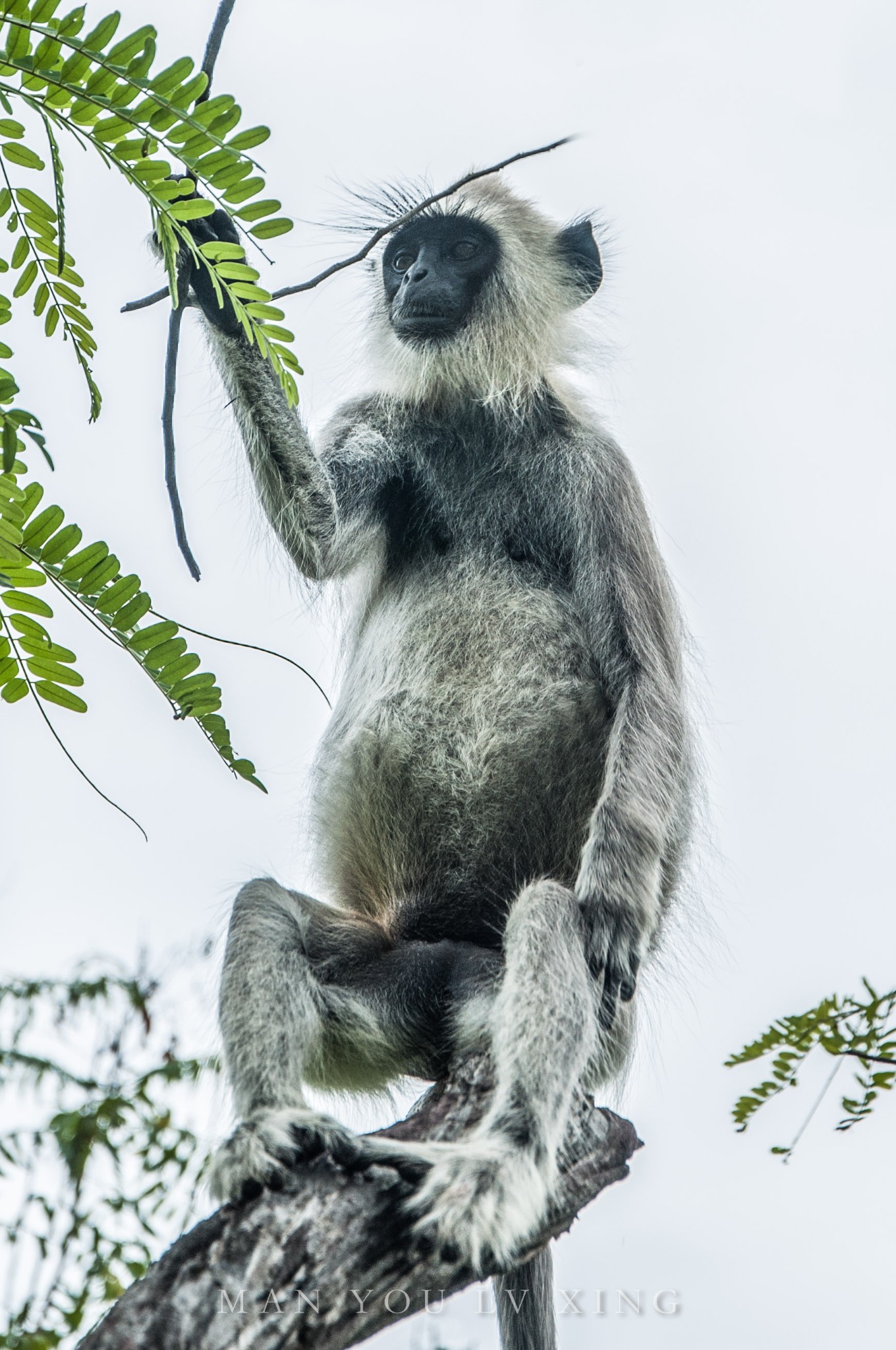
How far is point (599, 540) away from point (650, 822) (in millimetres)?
1044

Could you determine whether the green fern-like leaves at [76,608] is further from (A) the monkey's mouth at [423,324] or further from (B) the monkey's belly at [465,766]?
(A) the monkey's mouth at [423,324]

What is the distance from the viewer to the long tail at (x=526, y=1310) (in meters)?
3.99

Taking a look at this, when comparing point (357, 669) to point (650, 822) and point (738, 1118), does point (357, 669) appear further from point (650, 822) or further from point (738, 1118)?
point (738, 1118)

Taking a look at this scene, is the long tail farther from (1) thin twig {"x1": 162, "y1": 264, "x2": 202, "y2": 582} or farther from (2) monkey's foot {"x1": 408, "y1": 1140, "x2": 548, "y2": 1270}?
(1) thin twig {"x1": 162, "y1": 264, "x2": 202, "y2": 582}

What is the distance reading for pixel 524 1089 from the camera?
3432mm

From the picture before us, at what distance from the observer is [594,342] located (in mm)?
5672

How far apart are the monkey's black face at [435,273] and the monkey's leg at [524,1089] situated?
6.96 feet

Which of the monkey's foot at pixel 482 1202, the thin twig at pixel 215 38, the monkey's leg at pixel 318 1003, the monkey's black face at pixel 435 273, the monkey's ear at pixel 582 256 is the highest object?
the monkey's ear at pixel 582 256

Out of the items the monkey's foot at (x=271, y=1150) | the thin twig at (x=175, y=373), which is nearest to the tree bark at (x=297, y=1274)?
the monkey's foot at (x=271, y=1150)

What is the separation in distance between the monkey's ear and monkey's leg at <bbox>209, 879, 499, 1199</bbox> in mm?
2771

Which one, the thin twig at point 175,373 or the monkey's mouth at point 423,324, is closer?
the thin twig at point 175,373

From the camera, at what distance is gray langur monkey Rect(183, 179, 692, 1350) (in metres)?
3.53

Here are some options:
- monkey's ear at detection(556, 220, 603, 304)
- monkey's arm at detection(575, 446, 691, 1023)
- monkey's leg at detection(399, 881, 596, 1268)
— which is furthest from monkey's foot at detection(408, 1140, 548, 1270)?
monkey's ear at detection(556, 220, 603, 304)

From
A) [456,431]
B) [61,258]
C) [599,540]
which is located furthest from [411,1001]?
[61,258]
